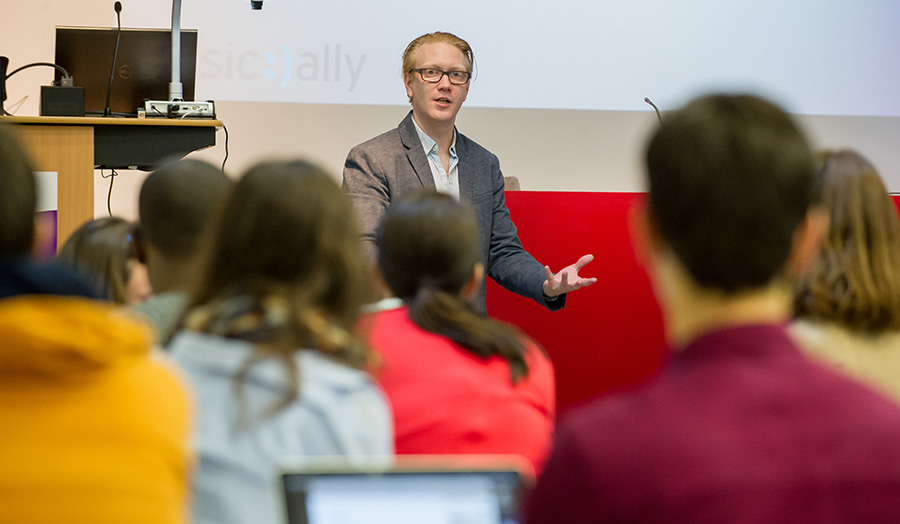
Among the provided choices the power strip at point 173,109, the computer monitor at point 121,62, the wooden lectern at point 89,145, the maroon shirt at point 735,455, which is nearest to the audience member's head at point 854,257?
the maroon shirt at point 735,455

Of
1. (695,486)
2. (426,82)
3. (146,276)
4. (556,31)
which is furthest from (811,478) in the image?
(556,31)

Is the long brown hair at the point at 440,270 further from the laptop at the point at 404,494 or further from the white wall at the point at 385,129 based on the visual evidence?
the white wall at the point at 385,129

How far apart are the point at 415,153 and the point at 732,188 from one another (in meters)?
2.43

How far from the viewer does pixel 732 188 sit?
0.69m

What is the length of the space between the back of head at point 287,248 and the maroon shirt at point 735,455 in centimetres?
51

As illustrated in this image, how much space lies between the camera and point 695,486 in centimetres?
62

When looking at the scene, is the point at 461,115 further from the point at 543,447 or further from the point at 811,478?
the point at 811,478

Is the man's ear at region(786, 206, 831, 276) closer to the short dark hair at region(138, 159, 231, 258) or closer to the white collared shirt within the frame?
the short dark hair at region(138, 159, 231, 258)

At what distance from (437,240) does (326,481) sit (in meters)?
0.75

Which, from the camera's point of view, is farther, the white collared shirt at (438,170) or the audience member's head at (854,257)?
the white collared shirt at (438,170)

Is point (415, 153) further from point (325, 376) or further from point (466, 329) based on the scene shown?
point (325, 376)

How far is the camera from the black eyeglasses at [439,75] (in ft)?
10.1

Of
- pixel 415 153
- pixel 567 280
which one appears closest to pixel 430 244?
pixel 567 280

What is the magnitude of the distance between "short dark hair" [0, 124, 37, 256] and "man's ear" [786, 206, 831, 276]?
2.52 ft
